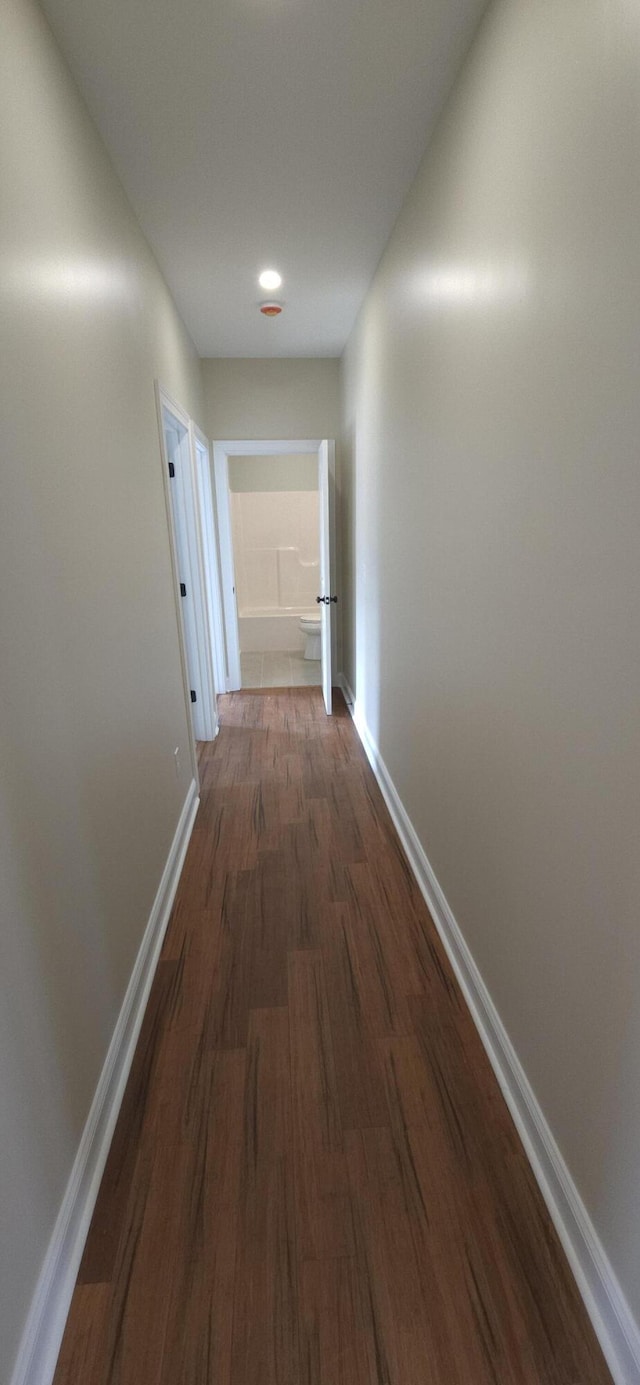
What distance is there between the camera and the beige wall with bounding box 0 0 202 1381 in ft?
3.28

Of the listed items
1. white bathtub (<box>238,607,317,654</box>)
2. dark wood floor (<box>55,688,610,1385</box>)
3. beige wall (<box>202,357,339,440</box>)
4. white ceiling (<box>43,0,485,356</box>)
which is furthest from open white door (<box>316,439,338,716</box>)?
white bathtub (<box>238,607,317,654</box>)

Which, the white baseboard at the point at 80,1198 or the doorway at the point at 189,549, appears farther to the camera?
the doorway at the point at 189,549

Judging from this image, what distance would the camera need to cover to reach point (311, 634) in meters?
5.89

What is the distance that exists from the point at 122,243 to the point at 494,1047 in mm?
2647

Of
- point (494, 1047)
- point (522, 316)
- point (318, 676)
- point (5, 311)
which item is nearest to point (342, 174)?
point (522, 316)

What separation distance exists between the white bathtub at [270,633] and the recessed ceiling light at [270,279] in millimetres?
3850

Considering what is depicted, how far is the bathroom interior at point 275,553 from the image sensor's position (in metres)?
6.34

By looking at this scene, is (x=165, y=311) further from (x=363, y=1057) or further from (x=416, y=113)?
(x=363, y=1057)

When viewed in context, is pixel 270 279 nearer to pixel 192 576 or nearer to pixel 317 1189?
pixel 192 576

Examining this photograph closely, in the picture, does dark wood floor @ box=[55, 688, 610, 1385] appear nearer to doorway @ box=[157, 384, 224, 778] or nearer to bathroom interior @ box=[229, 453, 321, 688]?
doorway @ box=[157, 384, 224, 778]

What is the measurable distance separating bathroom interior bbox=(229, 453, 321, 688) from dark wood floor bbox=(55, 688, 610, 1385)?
4.33 meters

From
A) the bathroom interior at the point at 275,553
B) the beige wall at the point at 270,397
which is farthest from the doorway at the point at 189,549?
the bathroom interior at the point at 275,553

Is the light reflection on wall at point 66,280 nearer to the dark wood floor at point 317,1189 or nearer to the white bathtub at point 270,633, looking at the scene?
the dark wood floor at point 317,1189


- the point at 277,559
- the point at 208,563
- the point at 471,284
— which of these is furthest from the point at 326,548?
the point at 277,559
